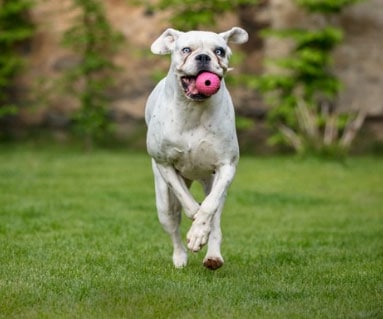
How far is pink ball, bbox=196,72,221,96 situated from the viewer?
6.06 m

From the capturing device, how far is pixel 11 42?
62.1 feet

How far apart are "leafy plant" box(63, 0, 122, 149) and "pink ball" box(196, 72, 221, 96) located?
11.6 meters

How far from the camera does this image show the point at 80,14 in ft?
60.4

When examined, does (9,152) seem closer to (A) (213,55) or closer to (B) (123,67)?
(B) (123,67)

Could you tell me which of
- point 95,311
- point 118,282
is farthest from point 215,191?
point 95,311

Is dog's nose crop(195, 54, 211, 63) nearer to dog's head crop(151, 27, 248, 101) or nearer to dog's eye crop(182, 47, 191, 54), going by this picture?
dog's head crop(151, 27, 248, 101)

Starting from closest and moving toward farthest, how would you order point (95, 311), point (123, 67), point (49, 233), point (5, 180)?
point (95, 311) → point (49, 233) → point (5, 180) → point (123, 67)

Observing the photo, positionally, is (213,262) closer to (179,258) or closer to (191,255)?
(179,258)

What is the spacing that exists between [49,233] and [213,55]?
3.05 m

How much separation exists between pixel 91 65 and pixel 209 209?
11.7 m

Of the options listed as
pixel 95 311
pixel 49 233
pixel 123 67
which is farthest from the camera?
pixel 123 67

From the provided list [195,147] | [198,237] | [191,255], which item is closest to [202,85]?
[195,147]

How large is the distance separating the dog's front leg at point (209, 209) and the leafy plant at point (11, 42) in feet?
38.7

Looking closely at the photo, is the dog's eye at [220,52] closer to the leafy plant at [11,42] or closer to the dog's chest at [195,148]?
the dog's chest at [195,148]
